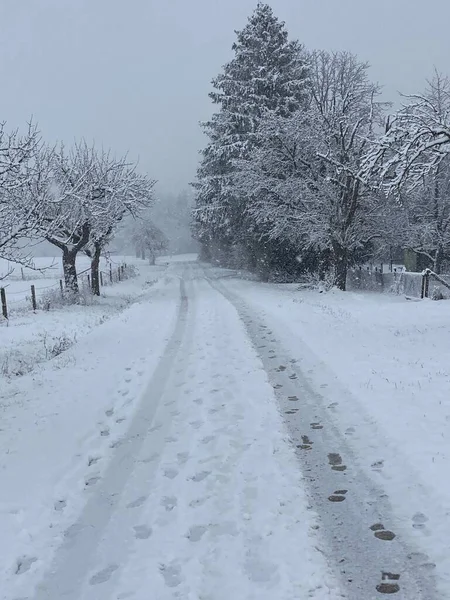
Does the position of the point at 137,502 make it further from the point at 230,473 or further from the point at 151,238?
the point at 151,238

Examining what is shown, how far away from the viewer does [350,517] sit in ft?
12.8

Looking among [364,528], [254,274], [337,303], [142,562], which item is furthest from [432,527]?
[254,274]

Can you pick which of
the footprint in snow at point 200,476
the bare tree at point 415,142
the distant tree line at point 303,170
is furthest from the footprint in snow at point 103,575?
the distant tree line at point 303,170

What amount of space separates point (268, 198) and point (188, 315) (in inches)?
403

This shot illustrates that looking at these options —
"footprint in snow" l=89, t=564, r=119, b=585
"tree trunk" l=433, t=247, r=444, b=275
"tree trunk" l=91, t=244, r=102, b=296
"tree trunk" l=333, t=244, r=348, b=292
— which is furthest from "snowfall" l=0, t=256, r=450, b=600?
"tree trunk" l=433, t=247, r=444, b=275

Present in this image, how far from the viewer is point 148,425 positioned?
20.0ft

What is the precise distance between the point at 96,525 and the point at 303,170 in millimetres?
20470

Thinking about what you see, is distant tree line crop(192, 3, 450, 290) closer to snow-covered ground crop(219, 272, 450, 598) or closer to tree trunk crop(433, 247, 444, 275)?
tree trunk crop(433, 247, 444, 275)

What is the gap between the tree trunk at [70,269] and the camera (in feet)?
68.9

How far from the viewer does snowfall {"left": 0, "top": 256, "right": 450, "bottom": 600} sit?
3.28 meters

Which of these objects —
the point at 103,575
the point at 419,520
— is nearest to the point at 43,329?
the point at 103,575

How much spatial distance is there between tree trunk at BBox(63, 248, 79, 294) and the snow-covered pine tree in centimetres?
1011

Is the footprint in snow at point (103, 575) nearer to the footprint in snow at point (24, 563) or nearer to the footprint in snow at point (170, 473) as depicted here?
the footprint in snow at point (24, 563)

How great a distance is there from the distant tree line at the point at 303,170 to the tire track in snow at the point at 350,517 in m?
10.2
